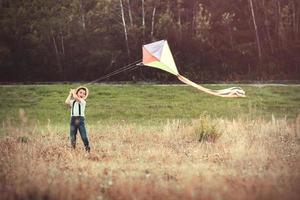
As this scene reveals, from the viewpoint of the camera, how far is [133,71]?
909 inches

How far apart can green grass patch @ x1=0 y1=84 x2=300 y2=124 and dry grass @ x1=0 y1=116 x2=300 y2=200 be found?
18.2 ft

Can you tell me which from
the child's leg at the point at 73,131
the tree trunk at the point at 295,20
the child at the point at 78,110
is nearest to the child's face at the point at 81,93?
the child at the point at 78,110

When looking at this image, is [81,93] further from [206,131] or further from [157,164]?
[206,131]

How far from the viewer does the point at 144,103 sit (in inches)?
823

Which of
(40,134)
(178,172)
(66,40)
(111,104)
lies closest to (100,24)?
(66,40)

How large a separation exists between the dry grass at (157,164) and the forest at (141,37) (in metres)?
8.86

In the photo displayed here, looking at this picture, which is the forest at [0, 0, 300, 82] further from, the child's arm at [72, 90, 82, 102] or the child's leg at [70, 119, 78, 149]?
the child's arm at [72, 90, 82, 102]

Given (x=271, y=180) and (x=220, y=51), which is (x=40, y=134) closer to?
(x=271, y=180)

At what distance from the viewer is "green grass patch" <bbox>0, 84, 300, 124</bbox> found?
63.9 ft

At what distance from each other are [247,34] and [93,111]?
708 cm

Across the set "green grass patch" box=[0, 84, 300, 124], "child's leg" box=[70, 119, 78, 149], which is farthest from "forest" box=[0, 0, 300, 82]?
"child's leg" box=[70, 119, 78, 149]

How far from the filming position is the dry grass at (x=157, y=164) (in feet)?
23.4

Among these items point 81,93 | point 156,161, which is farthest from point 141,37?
point 156,161

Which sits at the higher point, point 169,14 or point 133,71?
point 169,14
